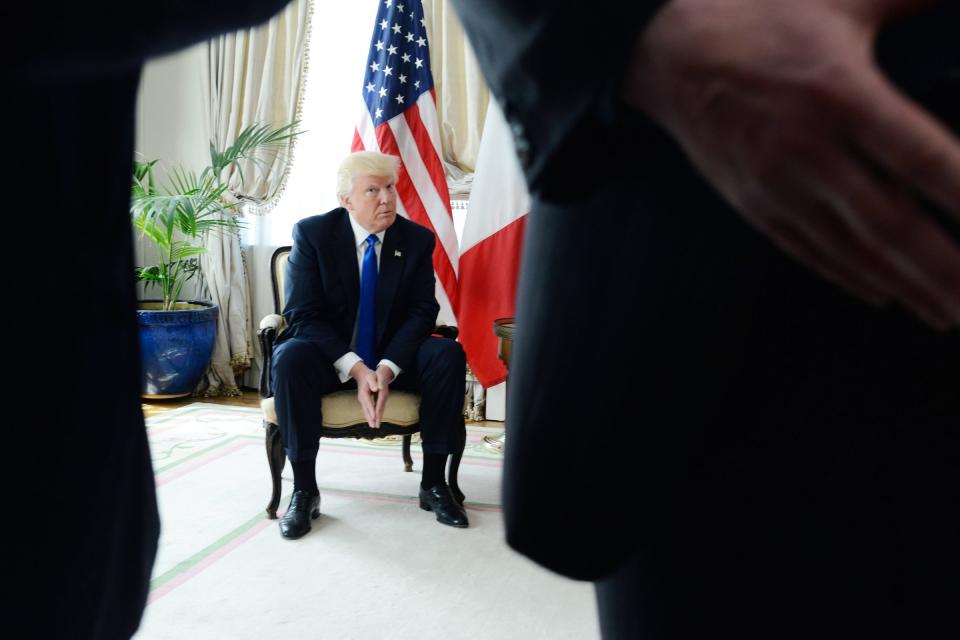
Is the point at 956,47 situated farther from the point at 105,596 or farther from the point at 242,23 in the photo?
the point at 105,596

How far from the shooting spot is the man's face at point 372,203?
2.70 m

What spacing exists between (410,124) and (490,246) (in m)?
0.75

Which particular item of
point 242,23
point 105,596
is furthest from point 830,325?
point 105,596

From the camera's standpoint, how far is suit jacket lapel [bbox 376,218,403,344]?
2.68 meters

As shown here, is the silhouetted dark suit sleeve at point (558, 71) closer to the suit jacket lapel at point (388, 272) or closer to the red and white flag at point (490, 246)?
the suit jacket lapel at point (388, 272)

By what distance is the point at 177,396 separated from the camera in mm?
4129

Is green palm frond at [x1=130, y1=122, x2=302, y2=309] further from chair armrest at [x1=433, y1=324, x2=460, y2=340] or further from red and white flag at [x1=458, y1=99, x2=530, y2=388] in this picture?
chair armrest at [x1=433, y1=324, x2=460, y2=340]

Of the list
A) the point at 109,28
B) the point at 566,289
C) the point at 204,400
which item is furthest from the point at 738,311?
the point at 204,400

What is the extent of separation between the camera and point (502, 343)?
3232 mm

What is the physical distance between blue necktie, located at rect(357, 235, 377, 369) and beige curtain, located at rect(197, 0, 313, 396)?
173 centimetres

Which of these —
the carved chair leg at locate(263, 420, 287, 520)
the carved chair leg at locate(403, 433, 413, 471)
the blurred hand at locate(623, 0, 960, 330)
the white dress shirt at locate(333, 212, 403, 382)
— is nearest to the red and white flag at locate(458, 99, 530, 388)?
the carved chair leg at locate(403, 433, 413, 471)

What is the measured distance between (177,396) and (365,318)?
78.4 inches

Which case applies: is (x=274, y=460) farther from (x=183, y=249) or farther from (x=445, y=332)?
(x=183, y=249)

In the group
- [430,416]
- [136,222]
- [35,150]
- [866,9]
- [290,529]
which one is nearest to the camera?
[866,9]
